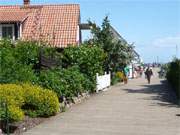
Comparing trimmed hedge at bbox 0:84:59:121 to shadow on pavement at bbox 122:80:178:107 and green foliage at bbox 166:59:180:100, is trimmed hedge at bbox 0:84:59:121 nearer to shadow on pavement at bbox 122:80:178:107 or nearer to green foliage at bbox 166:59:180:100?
shadow on pavement at bbox 122:80:178:107

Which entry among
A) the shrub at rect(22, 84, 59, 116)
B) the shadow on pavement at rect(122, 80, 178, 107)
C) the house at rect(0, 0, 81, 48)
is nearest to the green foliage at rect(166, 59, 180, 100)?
the shadow on pavement at rect(122, 80, 178, 107)

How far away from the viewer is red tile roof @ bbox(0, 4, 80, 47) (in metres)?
38.5

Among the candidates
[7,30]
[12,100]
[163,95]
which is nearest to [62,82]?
[12,100]

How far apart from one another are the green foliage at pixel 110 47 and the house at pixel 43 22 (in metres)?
2.29

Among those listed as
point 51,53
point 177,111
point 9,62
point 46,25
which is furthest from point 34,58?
point 46,25

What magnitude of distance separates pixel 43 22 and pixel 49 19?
64cm

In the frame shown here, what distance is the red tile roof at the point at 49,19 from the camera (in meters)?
38.5

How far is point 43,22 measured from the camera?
4112 centimetres

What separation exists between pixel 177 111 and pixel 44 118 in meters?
5.57

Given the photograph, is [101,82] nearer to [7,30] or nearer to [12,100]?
[7,30]

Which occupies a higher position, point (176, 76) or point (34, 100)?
point (176, 76)

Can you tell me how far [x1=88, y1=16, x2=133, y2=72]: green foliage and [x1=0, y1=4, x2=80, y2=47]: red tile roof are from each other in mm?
2407

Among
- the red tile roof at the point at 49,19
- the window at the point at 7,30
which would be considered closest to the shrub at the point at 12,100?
the red tile roof at the point at 49,19

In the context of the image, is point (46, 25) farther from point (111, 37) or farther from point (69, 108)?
point (69, 108)
